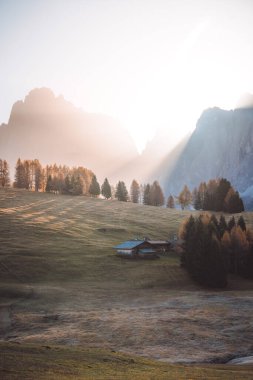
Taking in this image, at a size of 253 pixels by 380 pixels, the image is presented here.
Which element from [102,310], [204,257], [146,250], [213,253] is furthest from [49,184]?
[102,310]

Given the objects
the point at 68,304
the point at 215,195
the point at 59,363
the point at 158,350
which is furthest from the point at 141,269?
the point at 215,195

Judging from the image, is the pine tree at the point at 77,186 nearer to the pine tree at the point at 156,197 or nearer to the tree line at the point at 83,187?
the tree line at the point at 83,187

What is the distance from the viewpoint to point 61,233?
9338cm

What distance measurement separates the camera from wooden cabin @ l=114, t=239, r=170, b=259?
81475mm

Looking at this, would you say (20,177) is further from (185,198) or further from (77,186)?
(185,198)

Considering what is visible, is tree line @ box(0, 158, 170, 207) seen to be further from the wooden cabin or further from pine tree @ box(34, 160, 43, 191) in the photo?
the wooden cabin

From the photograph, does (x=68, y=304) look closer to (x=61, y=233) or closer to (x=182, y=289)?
(x=182, y=289)

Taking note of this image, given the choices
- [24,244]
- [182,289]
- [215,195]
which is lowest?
[182,289]

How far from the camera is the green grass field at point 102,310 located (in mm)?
22078

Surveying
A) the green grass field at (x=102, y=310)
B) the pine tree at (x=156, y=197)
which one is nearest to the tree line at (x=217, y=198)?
the pine tree at (x=156, y=197)

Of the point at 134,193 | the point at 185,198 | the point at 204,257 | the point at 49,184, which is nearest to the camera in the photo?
the point at 204,257

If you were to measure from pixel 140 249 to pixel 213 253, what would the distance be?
19.4 metres

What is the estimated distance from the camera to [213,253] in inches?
2825

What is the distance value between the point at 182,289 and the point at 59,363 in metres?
46.1
